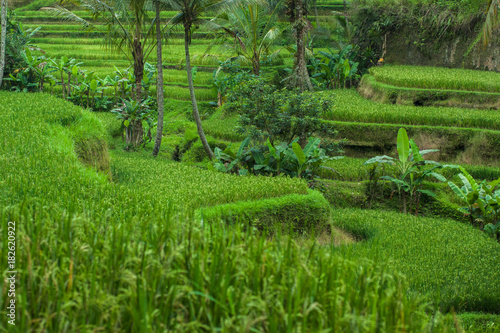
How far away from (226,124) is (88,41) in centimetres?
1201

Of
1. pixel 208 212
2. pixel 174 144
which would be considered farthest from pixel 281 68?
pixel 208 212

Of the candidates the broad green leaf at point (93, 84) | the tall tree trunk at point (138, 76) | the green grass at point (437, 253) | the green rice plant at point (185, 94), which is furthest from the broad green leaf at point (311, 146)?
the green rice plant at point (185, 94)

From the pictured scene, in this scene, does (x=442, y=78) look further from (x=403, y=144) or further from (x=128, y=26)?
(x=128, y=26)

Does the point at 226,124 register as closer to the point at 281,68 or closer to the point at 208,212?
the point at 281,68

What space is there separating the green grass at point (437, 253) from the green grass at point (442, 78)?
533 centimetres

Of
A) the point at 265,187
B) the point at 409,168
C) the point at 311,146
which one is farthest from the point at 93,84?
the point at 409,168

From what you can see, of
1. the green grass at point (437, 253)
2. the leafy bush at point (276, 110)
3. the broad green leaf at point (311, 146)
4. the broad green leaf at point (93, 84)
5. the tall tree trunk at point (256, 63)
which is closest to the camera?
the green grass at point (437, 253)

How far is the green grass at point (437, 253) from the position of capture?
448 cm

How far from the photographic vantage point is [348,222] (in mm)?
7023

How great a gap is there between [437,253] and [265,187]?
2.29m

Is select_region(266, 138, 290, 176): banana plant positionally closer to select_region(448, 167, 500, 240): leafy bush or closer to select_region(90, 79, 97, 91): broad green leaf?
select_region(448, 167, 500, 240): leafy bush

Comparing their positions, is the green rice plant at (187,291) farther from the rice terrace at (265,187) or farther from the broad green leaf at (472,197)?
the broad green leaf at (472,197)

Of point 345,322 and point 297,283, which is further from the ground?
point 297,283

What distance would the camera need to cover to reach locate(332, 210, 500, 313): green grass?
448cm
